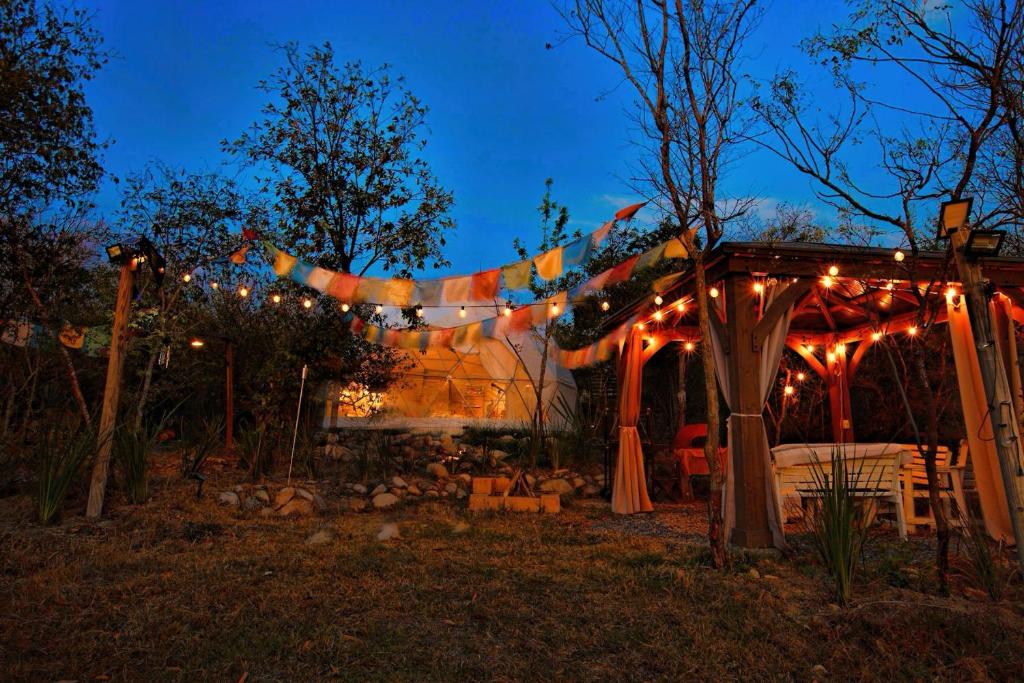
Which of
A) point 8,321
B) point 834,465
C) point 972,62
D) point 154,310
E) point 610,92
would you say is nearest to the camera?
point 834,465

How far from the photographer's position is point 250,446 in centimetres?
705

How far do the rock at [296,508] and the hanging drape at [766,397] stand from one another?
3.84 metres

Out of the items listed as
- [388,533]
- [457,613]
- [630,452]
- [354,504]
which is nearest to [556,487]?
[630,452]

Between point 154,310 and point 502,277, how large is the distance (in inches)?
167

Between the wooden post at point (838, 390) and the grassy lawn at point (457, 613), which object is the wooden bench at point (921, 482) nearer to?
the grassy lawn at point (457, 613)

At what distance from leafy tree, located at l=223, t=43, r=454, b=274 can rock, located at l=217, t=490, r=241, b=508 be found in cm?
402

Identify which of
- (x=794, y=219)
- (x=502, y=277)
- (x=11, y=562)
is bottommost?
(x=11, y=562)

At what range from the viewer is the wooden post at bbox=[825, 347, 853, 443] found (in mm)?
7984

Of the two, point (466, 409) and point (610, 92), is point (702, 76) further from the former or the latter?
point (466, 409)

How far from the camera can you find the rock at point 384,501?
20.5ft

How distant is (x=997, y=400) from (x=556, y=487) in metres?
5.34

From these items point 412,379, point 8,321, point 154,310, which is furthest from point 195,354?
point 412,379

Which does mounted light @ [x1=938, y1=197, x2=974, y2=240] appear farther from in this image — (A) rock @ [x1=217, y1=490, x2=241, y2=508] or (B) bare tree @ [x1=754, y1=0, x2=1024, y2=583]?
(A) rock @ [x1=217, y1=490, x2=241, y2=508]

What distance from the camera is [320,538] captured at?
4.55 metres
